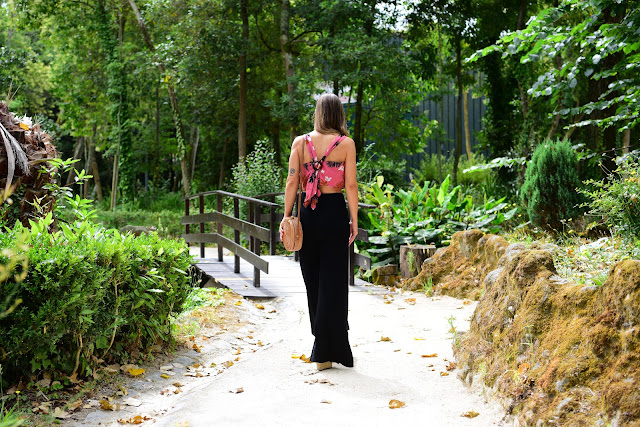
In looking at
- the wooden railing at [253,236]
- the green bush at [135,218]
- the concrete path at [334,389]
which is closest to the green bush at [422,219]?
the wooden railing at [253,236]

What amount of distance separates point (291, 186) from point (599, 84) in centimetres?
813

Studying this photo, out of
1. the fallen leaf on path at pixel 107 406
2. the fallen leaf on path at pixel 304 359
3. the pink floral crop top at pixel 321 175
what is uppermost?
the pink floral crop top at pixel 321 175

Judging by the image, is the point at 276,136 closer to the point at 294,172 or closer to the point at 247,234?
the point at 247,234

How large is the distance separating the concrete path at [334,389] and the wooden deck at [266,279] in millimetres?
1756

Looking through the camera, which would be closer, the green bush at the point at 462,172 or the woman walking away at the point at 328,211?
the woman walking away at the point at 328,211

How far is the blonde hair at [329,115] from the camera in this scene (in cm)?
458

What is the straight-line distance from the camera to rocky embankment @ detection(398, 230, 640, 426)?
9.57ft

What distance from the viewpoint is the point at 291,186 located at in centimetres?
464

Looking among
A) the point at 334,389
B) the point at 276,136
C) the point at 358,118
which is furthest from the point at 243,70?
the point at 334,389

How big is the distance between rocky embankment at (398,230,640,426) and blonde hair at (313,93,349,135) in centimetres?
160

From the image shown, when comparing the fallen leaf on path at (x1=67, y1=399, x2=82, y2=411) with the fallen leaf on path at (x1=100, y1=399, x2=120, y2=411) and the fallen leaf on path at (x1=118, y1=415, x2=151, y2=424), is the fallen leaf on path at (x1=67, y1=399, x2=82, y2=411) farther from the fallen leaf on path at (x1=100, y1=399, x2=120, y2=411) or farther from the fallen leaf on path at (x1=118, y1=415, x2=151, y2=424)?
the fallen leaf on path at (x1=118, y1=415, x2=151, y2=424)

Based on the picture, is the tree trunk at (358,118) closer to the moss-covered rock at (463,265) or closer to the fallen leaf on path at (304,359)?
the moss-covered rock at (463,265)

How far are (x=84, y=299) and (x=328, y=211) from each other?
1.76 metres

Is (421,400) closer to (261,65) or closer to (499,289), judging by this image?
(499,289)
